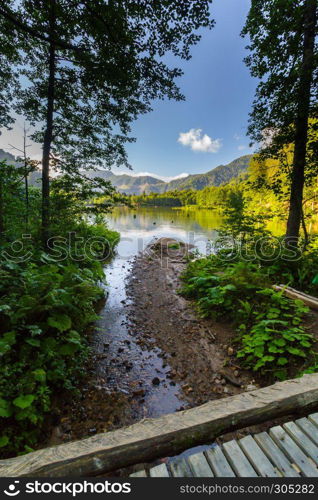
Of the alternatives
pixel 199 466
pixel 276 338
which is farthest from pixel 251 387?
pixel 199 466

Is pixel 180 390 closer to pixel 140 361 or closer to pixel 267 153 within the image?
pixel 140 361

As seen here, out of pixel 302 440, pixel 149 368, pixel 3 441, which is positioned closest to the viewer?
pixel 302 440

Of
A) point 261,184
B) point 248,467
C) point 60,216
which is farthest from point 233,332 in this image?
point 60,216

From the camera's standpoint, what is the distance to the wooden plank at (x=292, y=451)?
163 cm

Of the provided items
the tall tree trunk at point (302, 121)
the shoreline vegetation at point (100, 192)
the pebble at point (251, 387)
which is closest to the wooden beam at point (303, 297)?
the shoreline vegetation at point (100, 192)

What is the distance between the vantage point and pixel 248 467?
1.68 metres

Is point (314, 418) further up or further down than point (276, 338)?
further up

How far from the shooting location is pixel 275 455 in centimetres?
176

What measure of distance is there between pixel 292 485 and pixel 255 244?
290 inches

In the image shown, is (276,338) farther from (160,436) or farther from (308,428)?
(160,436)

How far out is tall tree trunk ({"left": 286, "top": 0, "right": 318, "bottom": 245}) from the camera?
535cm

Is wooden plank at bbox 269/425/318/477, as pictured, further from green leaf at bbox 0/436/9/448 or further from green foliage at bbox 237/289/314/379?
green leaf at bbox 0/436/9/448

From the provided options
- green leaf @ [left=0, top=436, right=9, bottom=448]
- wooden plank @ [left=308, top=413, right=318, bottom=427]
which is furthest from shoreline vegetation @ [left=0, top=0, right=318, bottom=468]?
wooden plank @ [left=308, top=413, right=318, bottom=427]

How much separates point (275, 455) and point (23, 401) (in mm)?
2795
